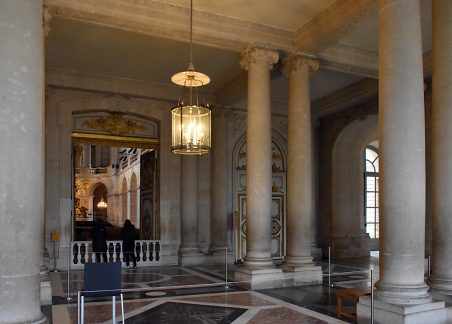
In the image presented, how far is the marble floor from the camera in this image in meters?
7.30

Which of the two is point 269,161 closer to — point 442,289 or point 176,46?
point 176,46

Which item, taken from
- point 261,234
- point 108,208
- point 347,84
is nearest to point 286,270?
point 261,234

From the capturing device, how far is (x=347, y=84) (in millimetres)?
14906

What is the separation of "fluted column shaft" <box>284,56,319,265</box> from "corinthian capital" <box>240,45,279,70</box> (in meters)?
0.58

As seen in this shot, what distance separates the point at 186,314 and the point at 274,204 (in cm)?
951

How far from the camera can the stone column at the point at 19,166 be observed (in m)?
3.91

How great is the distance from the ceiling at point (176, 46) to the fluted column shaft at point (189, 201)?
2.48 meters

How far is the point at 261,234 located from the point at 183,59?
4.99 m

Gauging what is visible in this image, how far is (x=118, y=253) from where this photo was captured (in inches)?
560

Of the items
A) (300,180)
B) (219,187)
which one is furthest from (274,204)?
(300,180)

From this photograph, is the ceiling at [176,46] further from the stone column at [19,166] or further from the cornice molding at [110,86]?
the stone column at [19,166]

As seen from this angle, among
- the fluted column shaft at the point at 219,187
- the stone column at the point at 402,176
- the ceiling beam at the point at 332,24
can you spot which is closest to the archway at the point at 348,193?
the fluted column shaft at the point at 219,187

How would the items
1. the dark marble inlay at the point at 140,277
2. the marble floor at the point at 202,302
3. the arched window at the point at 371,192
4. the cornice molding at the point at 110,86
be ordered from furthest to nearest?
1. the arched window at the point at 371,192
2. the cornice molding at the point at 110,86
3. the dark marble inlay at the point at 140,277
4. the marble floor at the point at 202,302

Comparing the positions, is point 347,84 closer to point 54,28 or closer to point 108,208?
point 54,28
